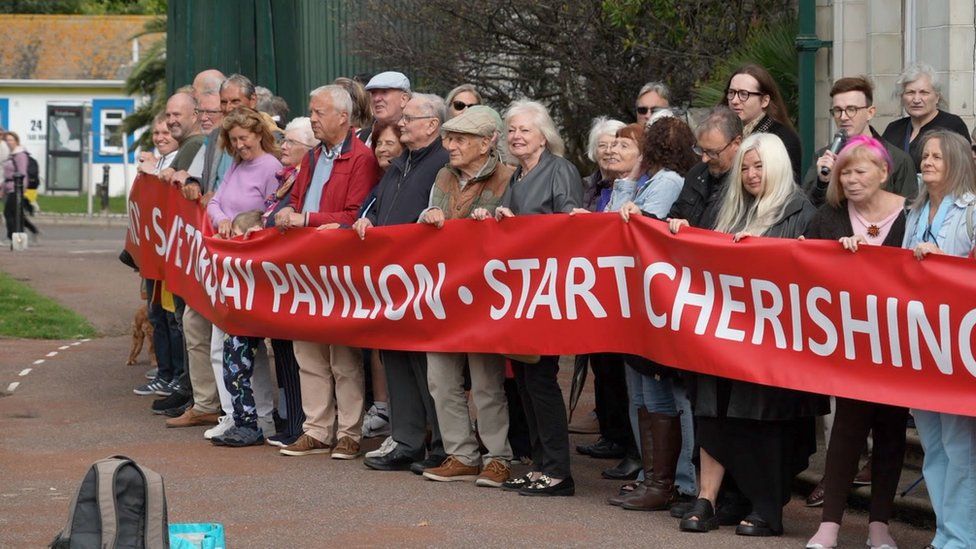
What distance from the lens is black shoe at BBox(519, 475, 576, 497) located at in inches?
348

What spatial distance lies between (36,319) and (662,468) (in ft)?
37.1

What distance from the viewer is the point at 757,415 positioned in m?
7.79

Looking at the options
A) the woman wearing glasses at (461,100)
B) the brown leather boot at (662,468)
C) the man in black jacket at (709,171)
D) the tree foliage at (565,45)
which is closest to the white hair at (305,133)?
the woman wearing glasses at (461,100)

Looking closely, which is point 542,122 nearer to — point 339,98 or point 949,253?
point 339,98

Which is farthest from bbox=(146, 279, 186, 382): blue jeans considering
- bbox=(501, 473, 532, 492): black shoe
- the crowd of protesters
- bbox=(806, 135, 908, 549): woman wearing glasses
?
bbox=(806, 135, 908, 549): woman wearing glasses

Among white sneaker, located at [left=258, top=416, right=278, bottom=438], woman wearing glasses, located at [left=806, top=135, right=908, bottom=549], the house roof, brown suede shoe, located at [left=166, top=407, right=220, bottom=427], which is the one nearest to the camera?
woman wearing glasses, located at [left=806, top=135, right=908, bottom=549]

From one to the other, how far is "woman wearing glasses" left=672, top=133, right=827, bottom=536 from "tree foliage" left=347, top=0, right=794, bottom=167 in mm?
6177

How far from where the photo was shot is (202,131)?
1220 centimetres

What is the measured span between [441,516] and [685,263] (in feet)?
5.75

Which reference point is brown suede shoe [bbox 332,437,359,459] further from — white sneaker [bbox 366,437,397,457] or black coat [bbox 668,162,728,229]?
black coat [bbox 668,162,728,229]

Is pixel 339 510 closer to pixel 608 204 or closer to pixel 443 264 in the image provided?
pixel 443 264

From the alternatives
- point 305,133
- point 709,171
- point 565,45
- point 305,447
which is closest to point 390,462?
point 305,447

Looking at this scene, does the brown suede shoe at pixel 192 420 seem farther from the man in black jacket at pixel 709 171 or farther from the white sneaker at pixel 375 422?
the man in black jacket at pixel 709 171

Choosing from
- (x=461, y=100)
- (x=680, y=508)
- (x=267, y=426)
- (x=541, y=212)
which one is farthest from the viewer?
(x=267, y=426)
